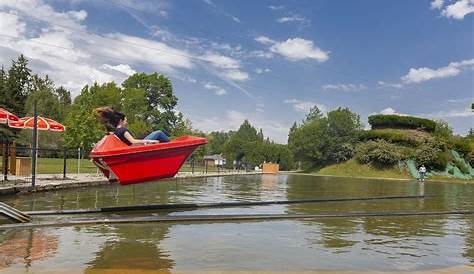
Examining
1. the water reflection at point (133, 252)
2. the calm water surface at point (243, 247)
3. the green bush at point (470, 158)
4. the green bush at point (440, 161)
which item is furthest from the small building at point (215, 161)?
the water reflection at point (133, 252)

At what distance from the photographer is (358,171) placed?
6562 centimetres

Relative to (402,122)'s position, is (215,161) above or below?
below

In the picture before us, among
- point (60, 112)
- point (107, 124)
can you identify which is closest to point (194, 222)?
point (107, 124)

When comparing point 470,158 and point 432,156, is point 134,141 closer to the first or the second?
point 432,156

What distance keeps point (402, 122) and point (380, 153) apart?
8.15 metres

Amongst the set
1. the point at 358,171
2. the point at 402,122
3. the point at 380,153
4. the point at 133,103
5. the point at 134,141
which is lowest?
the point at 358,171

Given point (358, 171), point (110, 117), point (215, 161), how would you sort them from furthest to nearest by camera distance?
point (215, 161)
point (358, 171)
point (110, 117)

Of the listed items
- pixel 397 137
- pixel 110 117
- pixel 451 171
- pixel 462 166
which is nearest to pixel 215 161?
pixel 397 137

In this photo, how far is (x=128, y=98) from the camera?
63.2m

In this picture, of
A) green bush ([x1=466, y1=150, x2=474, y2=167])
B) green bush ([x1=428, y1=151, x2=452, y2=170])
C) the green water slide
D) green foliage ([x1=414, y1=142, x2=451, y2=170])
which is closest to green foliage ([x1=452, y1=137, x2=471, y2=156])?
green bush ([x1=466, y1=150, x2=474, y2=167])

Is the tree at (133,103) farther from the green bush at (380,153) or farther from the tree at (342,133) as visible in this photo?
the green bush at (380,153)

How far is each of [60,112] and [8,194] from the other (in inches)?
2312

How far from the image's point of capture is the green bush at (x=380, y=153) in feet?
209

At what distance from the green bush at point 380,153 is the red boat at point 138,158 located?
2231 inches
